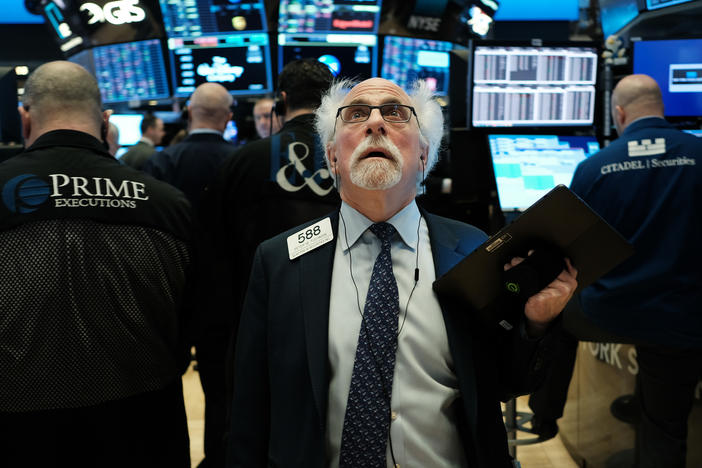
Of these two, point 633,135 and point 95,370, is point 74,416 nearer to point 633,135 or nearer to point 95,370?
point 95,370

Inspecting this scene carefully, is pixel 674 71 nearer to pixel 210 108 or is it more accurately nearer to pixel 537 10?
pixel 210 108

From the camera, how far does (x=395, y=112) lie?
66.7 inches

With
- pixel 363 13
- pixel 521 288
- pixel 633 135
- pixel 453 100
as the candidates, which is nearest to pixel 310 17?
pixel 363 13

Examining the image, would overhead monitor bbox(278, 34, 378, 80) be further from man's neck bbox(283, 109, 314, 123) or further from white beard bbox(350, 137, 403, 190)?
white beard bbox(350, 137, 403, 190)

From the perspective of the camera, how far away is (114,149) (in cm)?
462

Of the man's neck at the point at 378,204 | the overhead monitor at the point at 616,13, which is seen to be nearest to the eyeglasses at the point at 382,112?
the man's neck at the point at 378,204

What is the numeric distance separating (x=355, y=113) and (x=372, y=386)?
0.72 m

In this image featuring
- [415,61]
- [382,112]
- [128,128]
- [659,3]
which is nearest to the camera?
[382,112]

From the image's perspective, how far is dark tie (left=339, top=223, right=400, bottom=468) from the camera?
1399 mm

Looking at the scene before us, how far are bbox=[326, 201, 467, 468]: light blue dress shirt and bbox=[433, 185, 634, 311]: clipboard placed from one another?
105mm

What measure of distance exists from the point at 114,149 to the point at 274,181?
2480mm

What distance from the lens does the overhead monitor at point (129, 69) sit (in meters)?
4.99

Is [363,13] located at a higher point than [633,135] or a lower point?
higher

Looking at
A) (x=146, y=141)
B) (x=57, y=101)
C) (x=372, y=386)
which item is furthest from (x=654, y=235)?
(x=146, y=141)
